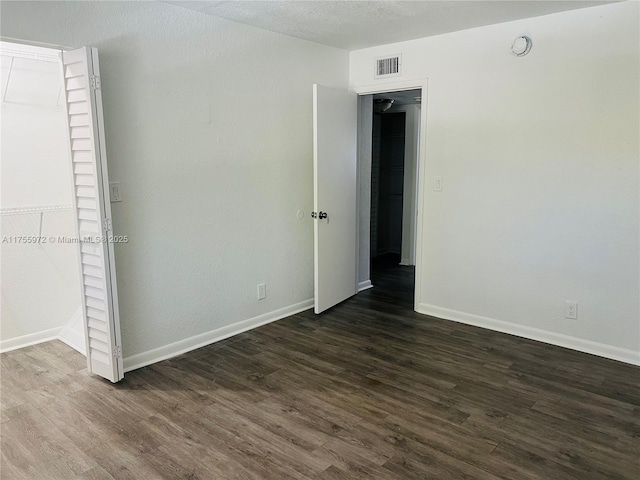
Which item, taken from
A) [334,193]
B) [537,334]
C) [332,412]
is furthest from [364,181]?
[332,412]

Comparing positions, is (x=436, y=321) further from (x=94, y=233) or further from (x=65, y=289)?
(x=65, y=289)

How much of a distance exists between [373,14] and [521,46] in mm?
1140

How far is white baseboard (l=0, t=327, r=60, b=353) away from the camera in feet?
11.8

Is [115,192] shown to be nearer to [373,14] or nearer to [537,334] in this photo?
[373,14]

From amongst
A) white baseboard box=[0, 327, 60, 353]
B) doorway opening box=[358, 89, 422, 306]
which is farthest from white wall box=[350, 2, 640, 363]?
white baseboard box=[0, 327, 60, 353]

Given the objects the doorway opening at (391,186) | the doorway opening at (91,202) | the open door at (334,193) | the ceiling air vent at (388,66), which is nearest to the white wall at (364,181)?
the doorway opening at (391,186)

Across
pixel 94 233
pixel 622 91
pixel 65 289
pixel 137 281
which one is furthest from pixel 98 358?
pixel 622 91

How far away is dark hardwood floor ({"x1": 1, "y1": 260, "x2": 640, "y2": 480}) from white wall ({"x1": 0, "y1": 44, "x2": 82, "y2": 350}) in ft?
0.99

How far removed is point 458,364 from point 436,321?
2.84 ft

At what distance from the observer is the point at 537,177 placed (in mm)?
3580

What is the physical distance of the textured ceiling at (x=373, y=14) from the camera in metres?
3.09

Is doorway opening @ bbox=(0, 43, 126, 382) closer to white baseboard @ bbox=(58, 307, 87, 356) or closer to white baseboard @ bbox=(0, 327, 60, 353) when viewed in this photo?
white baseboard @ bbox=(58, 307, 87, 356)

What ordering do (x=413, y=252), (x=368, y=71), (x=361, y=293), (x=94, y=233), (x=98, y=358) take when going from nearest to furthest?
(x=94, y=233) → (x=98, y=358) → (x=368, y=71) → (x=361, y=293) → (x=413, y=252)

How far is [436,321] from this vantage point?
4148 millimetres
